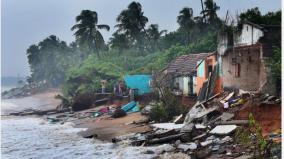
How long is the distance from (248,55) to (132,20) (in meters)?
34.9

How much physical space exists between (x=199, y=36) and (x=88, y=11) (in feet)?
50.4

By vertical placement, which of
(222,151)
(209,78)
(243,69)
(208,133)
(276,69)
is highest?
(243,69)

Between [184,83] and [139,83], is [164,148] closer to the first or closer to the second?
[184,83]

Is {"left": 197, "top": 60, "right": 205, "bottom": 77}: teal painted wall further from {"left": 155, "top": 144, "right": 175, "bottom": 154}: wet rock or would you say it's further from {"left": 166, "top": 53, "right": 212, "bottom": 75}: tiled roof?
{"left": 155, "top": 144, "right": 175, "bottom": 154}: wet rock

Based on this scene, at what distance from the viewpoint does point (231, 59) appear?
2334 centimetres

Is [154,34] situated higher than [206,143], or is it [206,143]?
[154,34]

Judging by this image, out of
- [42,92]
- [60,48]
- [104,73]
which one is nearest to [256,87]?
[104,73]

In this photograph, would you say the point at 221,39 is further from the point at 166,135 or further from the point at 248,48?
the point at 166,135

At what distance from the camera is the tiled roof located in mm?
31200

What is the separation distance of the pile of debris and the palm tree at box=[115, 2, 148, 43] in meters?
33.5

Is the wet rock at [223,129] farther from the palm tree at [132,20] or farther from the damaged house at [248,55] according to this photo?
the palm tree at [132,20]

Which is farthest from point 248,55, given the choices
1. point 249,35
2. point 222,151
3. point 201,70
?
point 222,151

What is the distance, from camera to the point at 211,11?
53688mm

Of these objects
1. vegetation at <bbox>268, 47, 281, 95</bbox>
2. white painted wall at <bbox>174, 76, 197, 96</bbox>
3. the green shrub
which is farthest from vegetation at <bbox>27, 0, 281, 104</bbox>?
vegetation at <bbox>268, 47, 281, 95</bbox>
